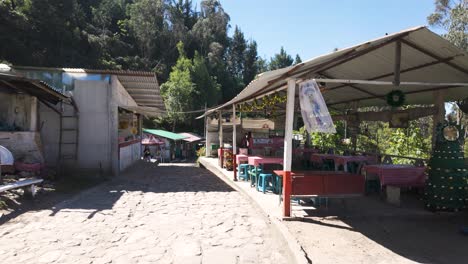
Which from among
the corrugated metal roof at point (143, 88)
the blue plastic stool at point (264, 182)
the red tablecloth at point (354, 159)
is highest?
the corrugated metal roof at point (143, 88)

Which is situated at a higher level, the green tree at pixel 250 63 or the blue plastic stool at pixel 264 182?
the green tree at pixel 250 63

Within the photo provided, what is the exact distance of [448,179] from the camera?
23.8 feet

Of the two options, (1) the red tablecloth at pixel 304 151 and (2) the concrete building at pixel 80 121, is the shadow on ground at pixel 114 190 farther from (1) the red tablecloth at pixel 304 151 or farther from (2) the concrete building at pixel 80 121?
(1) the red tablecloth at pixel 304 151

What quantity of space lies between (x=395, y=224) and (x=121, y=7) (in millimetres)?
68420

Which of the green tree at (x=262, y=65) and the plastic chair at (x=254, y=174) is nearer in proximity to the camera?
the plastic chair at (x=254, y=174)

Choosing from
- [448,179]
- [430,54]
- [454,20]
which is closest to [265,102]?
[430,54]

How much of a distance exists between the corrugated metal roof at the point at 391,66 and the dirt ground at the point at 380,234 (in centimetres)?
268

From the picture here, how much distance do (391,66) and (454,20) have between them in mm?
19218

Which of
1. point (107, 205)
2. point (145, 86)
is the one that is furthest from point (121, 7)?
point (107, 205)

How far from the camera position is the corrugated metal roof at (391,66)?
21.1ft

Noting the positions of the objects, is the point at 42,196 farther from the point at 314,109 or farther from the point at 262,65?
the point at 262,65

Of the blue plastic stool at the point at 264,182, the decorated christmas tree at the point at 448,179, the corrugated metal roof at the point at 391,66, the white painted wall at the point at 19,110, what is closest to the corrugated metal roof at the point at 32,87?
the white painted wall at the point at 19,110

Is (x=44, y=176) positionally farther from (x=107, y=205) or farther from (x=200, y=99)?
(x=200, y=99)

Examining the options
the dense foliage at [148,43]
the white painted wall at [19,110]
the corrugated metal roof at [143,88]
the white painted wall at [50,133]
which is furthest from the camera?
the dense foliage at [148,43]
